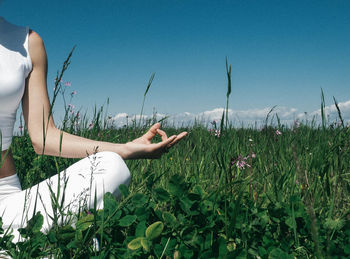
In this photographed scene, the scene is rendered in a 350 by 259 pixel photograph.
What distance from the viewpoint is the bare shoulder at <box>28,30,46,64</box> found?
7.66 ft

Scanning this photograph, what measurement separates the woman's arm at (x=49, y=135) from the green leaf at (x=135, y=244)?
0.72 m

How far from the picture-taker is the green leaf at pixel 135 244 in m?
1.34

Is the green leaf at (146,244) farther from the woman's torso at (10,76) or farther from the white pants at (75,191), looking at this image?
the woman's torso at (10,76)

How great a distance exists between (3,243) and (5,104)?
1.02 meters

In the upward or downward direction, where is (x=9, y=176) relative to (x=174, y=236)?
upward

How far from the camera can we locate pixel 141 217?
1.50 meters

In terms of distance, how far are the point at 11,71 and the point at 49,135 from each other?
1.64 feet

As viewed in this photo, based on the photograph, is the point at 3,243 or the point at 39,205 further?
the point at 39,205

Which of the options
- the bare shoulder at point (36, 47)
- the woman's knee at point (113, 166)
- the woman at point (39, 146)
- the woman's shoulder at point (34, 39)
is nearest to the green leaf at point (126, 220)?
the woman at point (39, 146)

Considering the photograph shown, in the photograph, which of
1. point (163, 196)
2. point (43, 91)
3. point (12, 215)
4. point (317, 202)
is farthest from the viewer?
point (43, 91)

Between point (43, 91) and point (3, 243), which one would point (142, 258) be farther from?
point (43, 91)

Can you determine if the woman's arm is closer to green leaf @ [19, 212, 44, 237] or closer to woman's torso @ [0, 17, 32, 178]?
woman's torso @ [0, 17, 32, 178]

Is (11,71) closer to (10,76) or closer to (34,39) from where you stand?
(10,76)

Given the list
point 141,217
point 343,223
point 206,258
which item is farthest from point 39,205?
point 343,223
